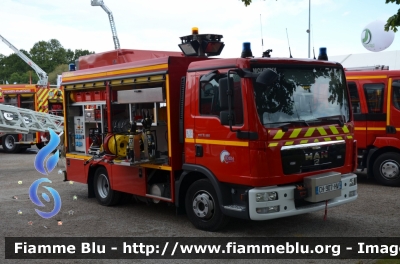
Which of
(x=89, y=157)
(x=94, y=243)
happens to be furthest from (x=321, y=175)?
(x=89, y=157)

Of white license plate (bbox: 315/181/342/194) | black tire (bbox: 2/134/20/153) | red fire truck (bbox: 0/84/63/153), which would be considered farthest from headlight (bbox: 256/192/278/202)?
black tire (bbox: 2/134/20/153)

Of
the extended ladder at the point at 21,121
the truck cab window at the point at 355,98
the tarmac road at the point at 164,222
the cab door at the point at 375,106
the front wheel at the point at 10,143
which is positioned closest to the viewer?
the tarmac road at the point at 164,222

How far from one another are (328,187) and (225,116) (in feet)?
5.60

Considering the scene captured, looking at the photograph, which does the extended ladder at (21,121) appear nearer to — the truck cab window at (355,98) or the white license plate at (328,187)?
the truck cab window at (355,98)

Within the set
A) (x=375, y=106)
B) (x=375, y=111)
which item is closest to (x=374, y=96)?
(x=375, y=106)

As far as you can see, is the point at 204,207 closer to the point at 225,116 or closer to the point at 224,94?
the point at 225,116

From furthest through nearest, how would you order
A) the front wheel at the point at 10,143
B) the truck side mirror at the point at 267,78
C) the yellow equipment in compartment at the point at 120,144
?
1. the front wheel at the point at 10,143
2. the yellow equipment in compartment at the point at 120,144
3. the truck side mirror at the point at 267,78

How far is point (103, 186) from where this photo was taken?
366 inches

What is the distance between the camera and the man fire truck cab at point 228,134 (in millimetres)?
6223

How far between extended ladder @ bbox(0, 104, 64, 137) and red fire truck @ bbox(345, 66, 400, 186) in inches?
350

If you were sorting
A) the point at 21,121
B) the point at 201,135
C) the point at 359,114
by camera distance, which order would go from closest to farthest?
the point at 201,135 → the point at 359,114 → the point at 21,121

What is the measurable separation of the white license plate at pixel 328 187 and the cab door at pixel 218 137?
3.30ft

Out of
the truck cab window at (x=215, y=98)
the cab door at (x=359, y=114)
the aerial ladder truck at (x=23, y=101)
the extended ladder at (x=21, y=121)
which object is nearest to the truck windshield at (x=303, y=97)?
the truck cab window at (x=215, y=98)

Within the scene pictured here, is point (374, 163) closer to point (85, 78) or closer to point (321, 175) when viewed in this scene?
point (321, 175)
